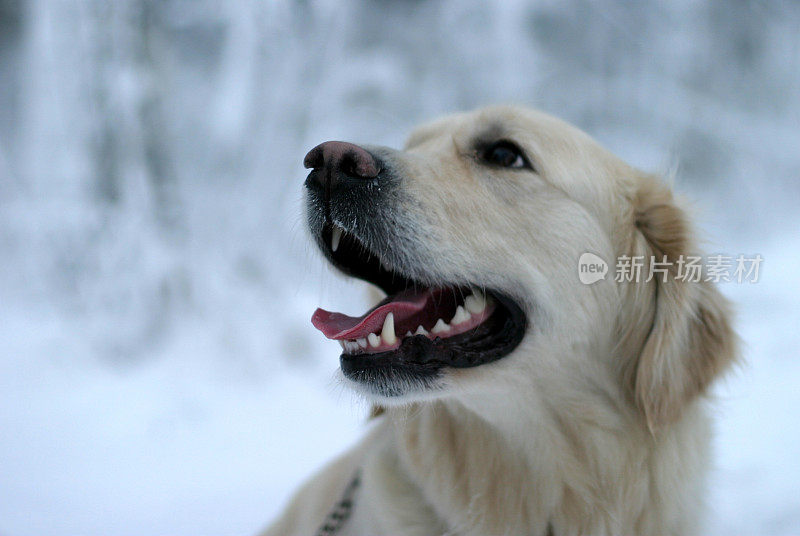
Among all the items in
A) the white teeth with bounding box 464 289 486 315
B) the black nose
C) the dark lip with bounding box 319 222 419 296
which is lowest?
the white teeth with bounding box 464 289 486 315

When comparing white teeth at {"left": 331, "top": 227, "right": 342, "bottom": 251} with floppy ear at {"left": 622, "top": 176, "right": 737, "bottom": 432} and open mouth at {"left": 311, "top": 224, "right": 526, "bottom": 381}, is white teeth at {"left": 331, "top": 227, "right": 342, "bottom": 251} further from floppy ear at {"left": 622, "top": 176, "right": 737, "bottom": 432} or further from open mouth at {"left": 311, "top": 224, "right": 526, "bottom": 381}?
floppy ear at {"left": 622, "top": 176, "right": 737, "bottom": 432}

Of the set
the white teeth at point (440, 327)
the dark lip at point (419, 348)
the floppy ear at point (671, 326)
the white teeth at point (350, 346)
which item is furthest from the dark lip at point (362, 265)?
the floppy ear at point (671, 326)

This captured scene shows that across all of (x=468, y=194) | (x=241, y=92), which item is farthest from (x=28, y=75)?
(x=468, y=194)

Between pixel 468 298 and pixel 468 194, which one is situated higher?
pixel 468 194

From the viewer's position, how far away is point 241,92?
15.0ft

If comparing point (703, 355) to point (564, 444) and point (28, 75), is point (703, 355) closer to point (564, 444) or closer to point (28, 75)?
point (564, 444)

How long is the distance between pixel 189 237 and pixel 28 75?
1.65 m

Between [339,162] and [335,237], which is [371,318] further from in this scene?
[339,162]

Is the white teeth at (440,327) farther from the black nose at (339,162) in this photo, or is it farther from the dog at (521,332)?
the black nose at (339,162)

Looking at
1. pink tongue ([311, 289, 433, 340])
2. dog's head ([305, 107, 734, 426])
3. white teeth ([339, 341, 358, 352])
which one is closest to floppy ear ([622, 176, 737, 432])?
dog's head ([305, 107, 734, 426])

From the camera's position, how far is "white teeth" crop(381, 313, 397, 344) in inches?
58.3

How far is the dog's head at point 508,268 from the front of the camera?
1.52 metres

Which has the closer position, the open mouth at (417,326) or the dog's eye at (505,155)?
the open mouth at (417,326)

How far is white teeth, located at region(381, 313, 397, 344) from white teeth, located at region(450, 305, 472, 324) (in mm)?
169
